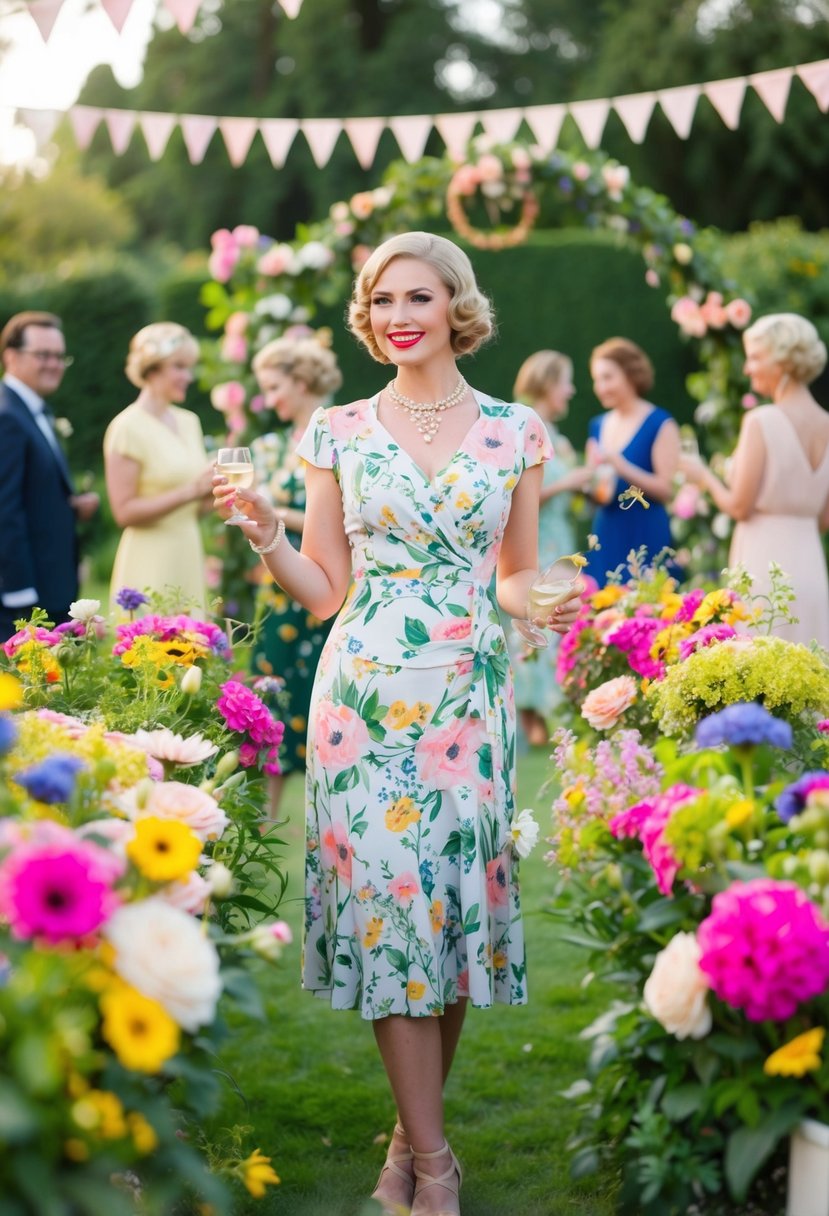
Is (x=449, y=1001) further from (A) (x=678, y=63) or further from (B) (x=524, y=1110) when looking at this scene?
(A) (x=678, y=63)

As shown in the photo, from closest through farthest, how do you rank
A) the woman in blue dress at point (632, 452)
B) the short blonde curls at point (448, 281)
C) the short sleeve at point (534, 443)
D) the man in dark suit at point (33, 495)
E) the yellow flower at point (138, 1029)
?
the yellow flower at point (138, 1029), the short blonde curls at point (448, 281), the short sleeve at point (534, 443), the man in dark suit at point (33, 495), the woman in blue dress at point (632, 452)

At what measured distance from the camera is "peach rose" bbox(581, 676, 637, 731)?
3207 millimetres

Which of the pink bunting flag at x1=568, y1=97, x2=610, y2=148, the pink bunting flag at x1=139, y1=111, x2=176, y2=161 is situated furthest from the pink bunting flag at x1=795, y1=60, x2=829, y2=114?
the pink bunting flag at x1=139, y1=111, x2=176, y2=161

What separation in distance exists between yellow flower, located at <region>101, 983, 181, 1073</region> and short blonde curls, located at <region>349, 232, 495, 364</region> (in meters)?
1.70

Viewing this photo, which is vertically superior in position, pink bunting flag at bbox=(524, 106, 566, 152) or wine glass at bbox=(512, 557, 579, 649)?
pink bunting flag at bbox=(524, 106, 566, 152)

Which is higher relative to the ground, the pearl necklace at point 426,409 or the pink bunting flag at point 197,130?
the pink bunting flag at point 197,130

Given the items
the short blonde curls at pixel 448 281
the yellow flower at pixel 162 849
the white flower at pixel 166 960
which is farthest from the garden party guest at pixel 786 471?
the white flower at pixel 166 960

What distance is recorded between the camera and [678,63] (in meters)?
20.5

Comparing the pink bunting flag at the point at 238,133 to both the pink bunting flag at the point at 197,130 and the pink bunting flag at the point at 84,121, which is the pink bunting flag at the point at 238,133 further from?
the pink bunting flag at the point at 84,121

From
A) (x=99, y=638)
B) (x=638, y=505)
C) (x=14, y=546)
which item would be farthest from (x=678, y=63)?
(x=99, y=638)

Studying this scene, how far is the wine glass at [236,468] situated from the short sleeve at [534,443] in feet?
2.09

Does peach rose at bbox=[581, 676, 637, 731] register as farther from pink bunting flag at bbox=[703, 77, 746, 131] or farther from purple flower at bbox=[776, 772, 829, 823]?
pink bunting flag at bbox=[703, 77, 746, 131]

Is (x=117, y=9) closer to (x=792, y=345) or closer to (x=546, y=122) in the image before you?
(x=792, y=345)

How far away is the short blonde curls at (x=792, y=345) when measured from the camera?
5.23m
